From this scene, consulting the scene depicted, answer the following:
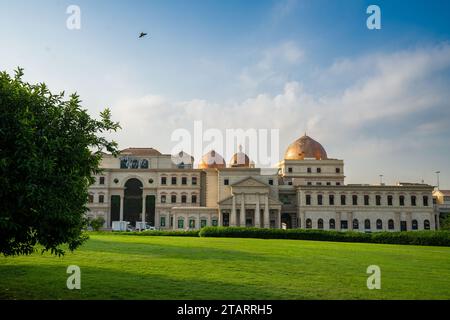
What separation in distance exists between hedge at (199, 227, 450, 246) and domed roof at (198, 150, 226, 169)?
37.2 m

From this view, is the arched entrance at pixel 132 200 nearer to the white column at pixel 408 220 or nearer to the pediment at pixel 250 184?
the pediment at pixel 250 184

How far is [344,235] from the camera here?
43.6 meters

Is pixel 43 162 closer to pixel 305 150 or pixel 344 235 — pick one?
pixel 344 235

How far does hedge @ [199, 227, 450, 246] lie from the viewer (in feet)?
133

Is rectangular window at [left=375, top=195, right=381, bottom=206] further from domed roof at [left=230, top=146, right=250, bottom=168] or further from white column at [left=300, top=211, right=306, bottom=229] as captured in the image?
domed roof at [left=230, top=146, right=250, bottom=168]

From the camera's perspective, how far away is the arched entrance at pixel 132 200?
77.7m

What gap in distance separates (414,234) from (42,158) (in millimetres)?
39320

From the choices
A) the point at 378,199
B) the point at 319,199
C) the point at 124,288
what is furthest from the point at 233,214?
the point at 124,288

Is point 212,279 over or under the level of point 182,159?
under

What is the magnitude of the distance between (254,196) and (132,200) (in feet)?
76.6

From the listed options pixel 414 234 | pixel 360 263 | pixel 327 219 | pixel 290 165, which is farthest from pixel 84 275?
pixel 290 165

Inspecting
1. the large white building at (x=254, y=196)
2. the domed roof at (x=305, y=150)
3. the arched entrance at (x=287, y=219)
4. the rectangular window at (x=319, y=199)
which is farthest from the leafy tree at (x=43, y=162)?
the domed roof at (x=305, y=150)

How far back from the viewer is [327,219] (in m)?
72.2

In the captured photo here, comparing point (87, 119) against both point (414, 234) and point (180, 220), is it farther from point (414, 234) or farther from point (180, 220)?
point (180, 220)
